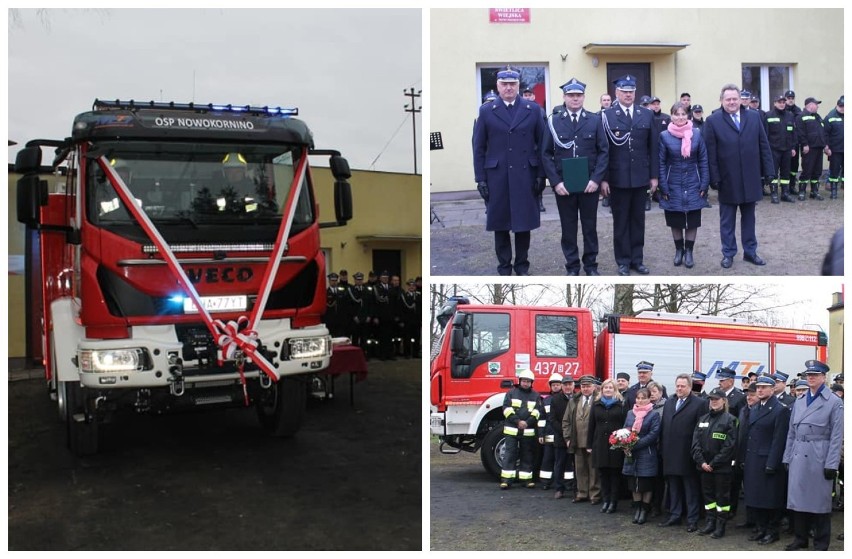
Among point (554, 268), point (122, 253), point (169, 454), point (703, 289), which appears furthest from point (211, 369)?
point (703, 289)

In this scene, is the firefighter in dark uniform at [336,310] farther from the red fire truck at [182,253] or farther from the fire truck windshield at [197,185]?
the fire truck windshield at [197,185]

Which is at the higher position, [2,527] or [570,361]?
[570,361]

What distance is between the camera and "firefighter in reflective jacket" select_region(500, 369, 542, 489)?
7.80 metres

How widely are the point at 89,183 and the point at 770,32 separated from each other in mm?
5202

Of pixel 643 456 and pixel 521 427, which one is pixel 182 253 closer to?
pixel 521 427

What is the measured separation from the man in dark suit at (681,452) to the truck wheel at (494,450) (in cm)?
170

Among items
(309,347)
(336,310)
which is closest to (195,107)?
(309,347)

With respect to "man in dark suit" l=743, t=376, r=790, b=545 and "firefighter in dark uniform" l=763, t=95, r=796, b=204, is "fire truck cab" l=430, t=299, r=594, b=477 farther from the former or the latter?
"firefighter in dark uniform" l=763, t=95, r=796, b=204

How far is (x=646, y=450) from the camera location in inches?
277

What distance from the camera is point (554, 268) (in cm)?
601

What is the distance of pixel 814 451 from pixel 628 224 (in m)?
2.09

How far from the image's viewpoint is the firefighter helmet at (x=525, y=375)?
7.98 m

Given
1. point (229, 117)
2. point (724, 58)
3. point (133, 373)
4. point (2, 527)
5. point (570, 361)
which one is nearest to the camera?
point (2, 527)

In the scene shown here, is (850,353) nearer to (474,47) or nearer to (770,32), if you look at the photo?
(770,32)
